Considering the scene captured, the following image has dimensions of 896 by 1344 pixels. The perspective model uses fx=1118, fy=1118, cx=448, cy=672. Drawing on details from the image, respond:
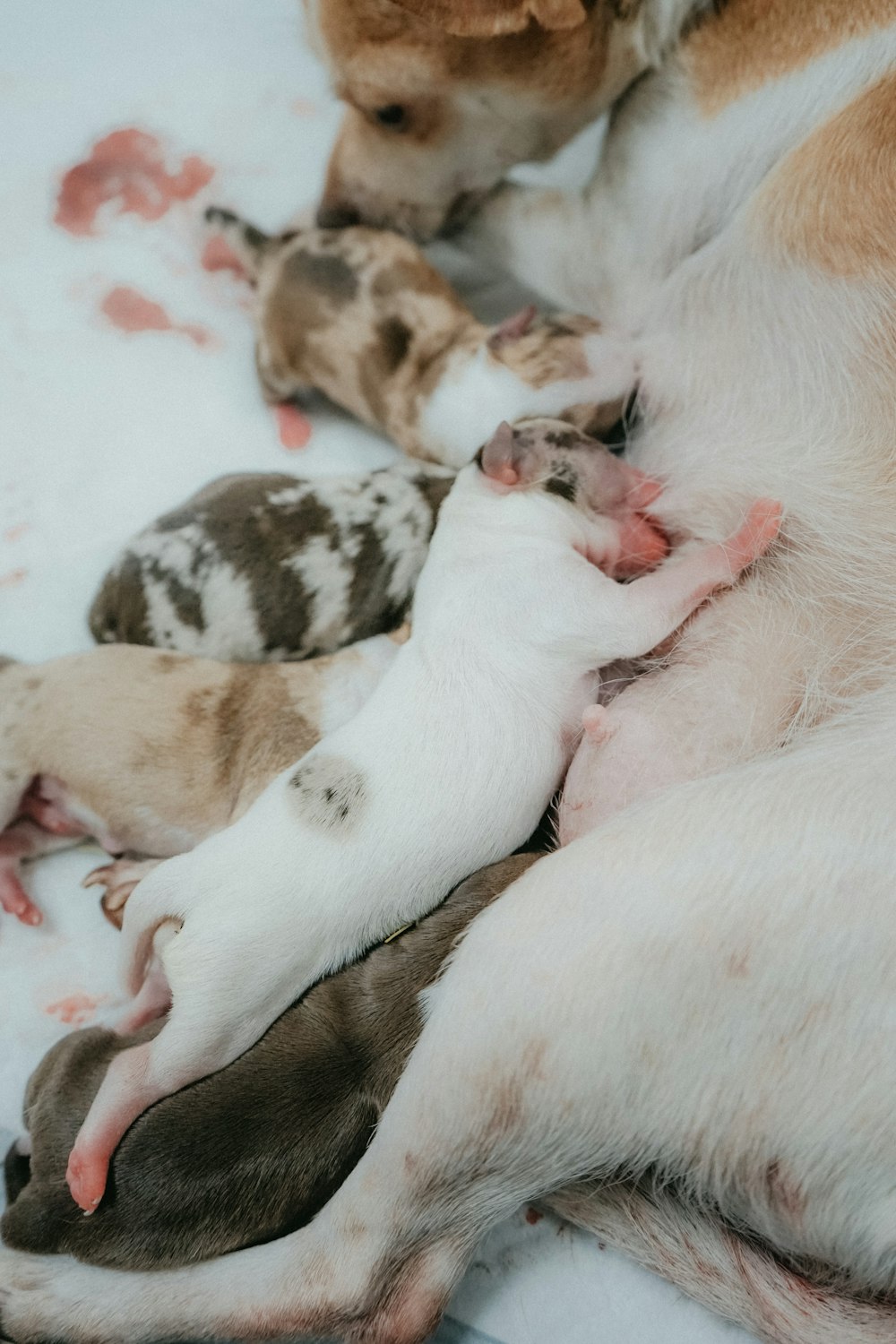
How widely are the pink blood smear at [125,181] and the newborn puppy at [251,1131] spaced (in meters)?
1.44

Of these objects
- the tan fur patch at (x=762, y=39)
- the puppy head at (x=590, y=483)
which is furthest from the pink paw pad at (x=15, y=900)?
the tan fur patch at (x=762, y=39)

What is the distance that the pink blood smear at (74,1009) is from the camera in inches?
57.7

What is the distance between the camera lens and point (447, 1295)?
1187 millimetres

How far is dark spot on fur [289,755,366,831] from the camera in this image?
3.96 feet

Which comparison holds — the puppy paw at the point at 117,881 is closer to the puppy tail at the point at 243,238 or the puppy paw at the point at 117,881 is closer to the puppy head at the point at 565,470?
the puppy head at the point at 565,470

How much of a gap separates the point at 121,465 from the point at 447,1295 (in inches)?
50.6

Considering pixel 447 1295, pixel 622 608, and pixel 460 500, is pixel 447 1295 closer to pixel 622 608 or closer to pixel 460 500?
pixel 622 608

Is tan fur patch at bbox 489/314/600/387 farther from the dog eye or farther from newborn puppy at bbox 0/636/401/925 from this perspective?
newborn puppy at bbox 0/636/401/925

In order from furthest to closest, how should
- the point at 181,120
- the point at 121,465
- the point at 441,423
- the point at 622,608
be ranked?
the point at 181,120 → the point at 121,465 → the point at 441,423 → the point at 622,608

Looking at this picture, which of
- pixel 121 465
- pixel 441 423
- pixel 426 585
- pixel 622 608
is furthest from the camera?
pixel 121 465

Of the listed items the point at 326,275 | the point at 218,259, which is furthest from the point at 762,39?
the point at 218,259

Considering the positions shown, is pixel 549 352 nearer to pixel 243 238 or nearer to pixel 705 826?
pixel 243 238

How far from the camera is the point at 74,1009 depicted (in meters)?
1.47

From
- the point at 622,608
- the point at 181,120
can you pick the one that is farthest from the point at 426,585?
the point at 181,120
